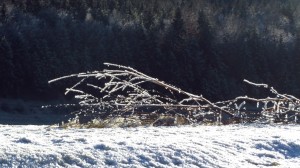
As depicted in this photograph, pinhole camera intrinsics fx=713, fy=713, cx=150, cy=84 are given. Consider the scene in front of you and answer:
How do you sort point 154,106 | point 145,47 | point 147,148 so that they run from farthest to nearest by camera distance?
Result: point 145,47 → point 154,106 → point 147,148

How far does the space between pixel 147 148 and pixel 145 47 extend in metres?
36.5

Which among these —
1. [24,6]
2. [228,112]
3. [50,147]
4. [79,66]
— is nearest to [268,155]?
[50,147]

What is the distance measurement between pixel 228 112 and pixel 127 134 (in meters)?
1.30

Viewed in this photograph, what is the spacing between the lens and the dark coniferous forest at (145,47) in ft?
119

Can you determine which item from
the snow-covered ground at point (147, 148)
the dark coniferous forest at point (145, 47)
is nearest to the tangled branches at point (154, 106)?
the snow-covered ground at point (147, 148)

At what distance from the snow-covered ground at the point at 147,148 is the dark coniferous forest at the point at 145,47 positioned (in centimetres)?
3245

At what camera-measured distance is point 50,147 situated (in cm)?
256

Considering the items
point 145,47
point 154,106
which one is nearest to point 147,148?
point 154,106

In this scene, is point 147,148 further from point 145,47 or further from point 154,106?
point 145,47

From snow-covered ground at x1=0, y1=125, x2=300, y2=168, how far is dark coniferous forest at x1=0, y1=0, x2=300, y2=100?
1277 inches

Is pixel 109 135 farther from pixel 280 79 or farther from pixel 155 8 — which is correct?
pixel 155 8

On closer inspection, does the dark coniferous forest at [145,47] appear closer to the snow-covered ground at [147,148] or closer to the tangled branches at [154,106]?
the tangled branches at [154,106]

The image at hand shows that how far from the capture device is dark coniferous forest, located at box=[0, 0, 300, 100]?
119ft

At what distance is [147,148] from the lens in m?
2.64
